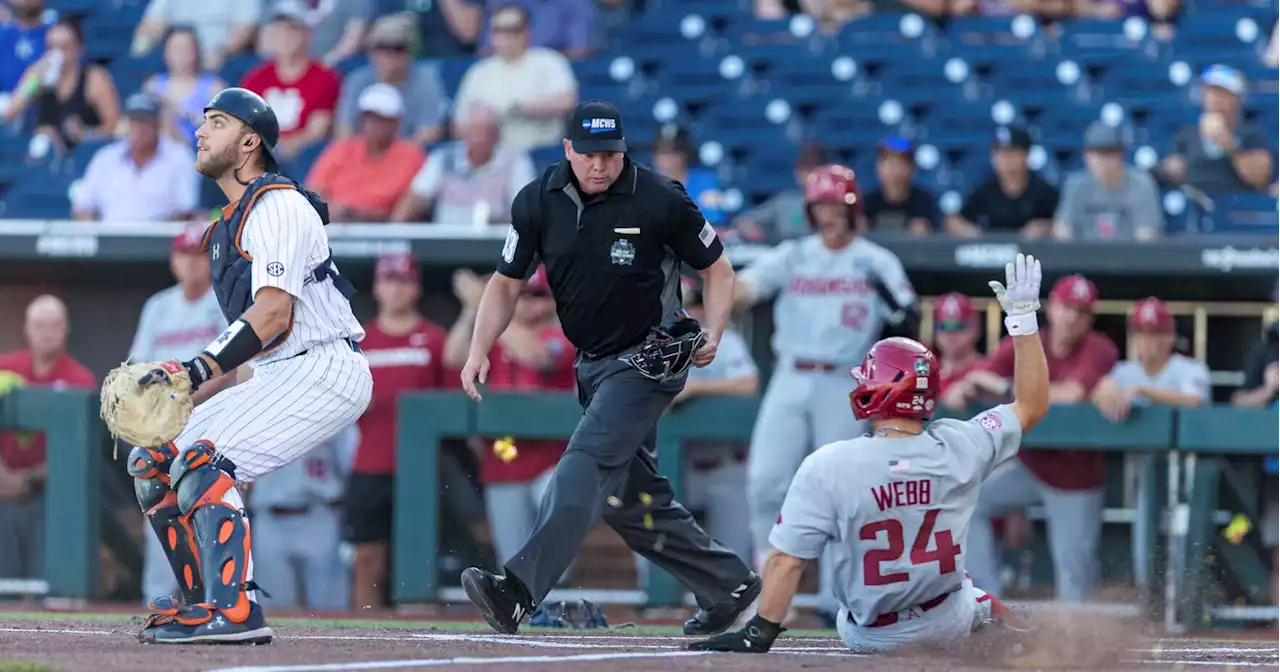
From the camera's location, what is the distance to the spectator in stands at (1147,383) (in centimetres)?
777

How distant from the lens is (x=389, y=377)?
28.1ft

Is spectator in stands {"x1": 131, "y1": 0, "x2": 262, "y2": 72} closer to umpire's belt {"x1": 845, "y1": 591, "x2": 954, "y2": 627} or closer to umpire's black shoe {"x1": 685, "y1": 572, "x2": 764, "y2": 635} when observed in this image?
umpire's black shoe {"x1": 685, "y1": 572, "x2": 764, "y2": 635}

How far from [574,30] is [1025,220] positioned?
3014mm

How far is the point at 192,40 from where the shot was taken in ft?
34.7

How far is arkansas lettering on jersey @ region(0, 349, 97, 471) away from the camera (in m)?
8.70

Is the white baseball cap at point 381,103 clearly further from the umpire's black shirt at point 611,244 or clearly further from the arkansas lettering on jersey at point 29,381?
the umpire's black shirt at point 611,244

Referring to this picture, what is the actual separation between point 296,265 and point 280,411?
0.41 meters

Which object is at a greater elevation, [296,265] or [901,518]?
[296,265]

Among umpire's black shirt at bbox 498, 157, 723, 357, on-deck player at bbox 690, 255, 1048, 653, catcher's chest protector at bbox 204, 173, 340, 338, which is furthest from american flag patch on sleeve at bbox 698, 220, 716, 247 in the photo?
catcher's chest protector at bbox 204, 173, 340, 338

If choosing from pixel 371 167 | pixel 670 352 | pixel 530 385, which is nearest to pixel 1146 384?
pixel 530 385

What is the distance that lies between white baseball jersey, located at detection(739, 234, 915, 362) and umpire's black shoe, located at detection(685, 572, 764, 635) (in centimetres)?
200

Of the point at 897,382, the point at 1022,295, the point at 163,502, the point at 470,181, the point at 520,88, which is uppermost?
the point at 520,88

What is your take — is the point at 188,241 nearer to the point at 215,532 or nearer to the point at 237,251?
the point at 237,251

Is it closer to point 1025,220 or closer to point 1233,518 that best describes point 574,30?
point 1025,220
